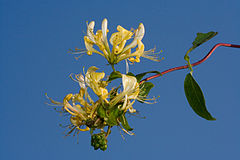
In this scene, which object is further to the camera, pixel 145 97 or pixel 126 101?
pixel 145 97

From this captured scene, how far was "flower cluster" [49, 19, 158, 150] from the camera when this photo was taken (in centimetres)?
116

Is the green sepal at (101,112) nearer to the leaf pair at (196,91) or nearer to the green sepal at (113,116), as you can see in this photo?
the green sepal at (113,116)

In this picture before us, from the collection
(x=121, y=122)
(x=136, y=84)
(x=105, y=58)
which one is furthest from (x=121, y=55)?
(x=121, y=122)

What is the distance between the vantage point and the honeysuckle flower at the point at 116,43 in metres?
1.26

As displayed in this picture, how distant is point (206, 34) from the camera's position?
4.10 feet

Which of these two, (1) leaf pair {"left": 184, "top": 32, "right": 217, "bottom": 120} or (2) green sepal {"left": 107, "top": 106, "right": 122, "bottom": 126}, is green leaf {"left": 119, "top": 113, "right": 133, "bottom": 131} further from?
(1) leaf pair {"left": 184, "top": 32, "right": 217, "bottom": 120}

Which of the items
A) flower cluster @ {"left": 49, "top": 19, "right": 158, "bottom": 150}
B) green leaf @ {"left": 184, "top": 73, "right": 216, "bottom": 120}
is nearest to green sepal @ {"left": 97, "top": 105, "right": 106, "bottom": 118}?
flower cluster @ {"left": 49, "top": 19, "right": 158, "bottom": 150}

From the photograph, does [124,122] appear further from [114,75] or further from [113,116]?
[114,75]

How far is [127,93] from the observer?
1.18 meters

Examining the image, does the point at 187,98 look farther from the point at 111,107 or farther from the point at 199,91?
the point at 111,107

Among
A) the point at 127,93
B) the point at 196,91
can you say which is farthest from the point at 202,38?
the point at 127,93

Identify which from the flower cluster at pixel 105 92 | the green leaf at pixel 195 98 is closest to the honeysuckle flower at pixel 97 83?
the flower cluster at pixel 105 92

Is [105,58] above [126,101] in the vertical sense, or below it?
above

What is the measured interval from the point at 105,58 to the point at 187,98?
1.07ft
